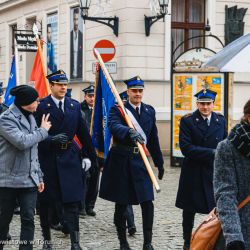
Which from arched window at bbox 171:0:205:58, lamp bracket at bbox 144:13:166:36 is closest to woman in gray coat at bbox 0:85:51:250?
lamp bracket at bbox 144:13:166:36

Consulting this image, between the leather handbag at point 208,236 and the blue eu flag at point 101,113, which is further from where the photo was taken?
the blue eu flag at point 101,113

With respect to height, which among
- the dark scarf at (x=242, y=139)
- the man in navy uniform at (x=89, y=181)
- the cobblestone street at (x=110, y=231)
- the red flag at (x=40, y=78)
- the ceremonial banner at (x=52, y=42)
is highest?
the ceremonial banner at (x=52, y=42)

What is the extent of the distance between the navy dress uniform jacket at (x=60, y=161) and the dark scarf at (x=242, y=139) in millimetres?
3621

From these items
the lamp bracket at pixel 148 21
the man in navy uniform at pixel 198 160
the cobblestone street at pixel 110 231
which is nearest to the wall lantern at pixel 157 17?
the lamp bracket at pixel 148 21

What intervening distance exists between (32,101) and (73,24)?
1574cm

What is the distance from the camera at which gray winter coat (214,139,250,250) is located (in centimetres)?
425

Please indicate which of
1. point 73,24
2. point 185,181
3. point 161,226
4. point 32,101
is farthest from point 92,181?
point 73,24

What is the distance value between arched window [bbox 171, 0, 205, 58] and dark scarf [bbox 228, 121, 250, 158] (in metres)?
16.8

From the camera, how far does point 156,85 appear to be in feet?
→ 65.0

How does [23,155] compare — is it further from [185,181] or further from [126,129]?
[185,181]

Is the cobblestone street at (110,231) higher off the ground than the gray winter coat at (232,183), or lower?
lower

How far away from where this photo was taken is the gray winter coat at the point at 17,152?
259 inches

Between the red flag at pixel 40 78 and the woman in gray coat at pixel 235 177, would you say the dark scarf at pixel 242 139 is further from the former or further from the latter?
the red flag at pixel 40 78

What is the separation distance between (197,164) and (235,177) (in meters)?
3.33
